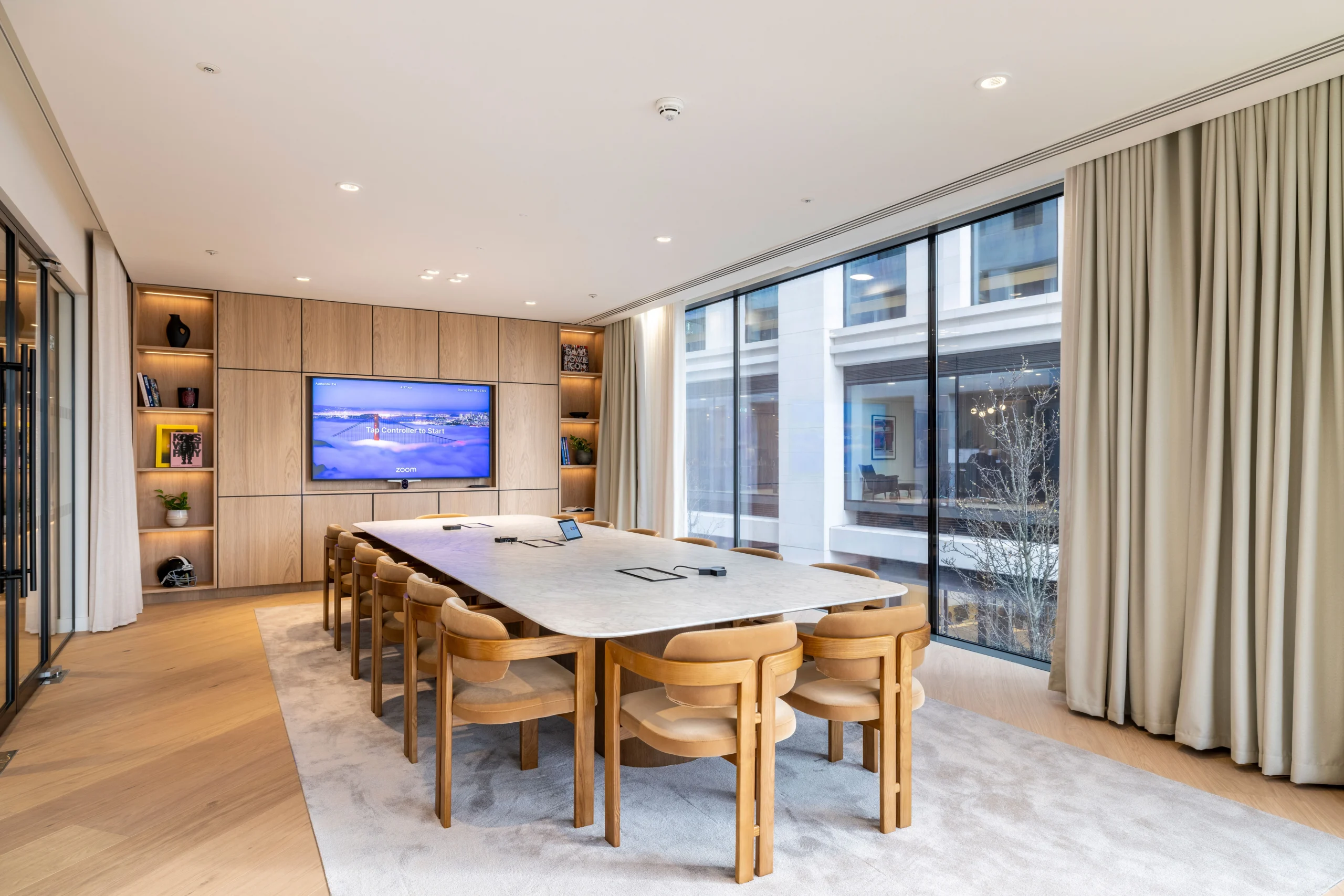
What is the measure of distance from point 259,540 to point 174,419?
130cm

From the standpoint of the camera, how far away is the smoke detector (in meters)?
3.17

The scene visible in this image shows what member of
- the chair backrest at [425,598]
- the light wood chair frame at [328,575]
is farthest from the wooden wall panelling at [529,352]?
the chair backrest at [425,598]

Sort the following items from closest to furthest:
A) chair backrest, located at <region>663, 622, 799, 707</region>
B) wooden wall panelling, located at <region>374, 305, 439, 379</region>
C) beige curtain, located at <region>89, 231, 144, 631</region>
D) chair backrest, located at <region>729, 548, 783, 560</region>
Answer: chair backrest, located at <region>663, 622, 799, 707</region>, chair backrest, located at <region>729, 548, 783, 560</region>, beige curtain, located at <region>89, 231, 144, 631</region>, wooden wall panelling, located at <region>374, 305, 439, 379</region>

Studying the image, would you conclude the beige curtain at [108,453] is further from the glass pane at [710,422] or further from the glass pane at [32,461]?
the glass pane at [710,422]

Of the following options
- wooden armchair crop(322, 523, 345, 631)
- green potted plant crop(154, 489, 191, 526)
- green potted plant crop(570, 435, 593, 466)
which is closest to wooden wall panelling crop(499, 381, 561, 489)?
green potted plant crop(570, 435, 593, 466)

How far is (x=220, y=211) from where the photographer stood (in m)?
4.57

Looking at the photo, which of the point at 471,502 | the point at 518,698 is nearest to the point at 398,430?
the point at 471,502

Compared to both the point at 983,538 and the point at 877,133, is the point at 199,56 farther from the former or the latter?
the point at 983,538

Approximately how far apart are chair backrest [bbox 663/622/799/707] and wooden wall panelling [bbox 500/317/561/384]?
246 inches

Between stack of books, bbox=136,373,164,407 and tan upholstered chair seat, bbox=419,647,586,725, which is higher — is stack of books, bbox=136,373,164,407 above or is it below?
above

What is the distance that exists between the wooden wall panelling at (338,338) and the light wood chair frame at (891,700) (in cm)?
601

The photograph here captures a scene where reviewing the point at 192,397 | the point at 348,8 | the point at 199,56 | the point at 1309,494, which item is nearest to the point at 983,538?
the point at 1309,494

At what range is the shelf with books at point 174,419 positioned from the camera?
21.8ft

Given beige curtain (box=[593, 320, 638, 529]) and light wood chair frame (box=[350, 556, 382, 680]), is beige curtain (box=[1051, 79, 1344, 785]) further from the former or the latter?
beige curtain (box=[593, 320, 638, 529])
